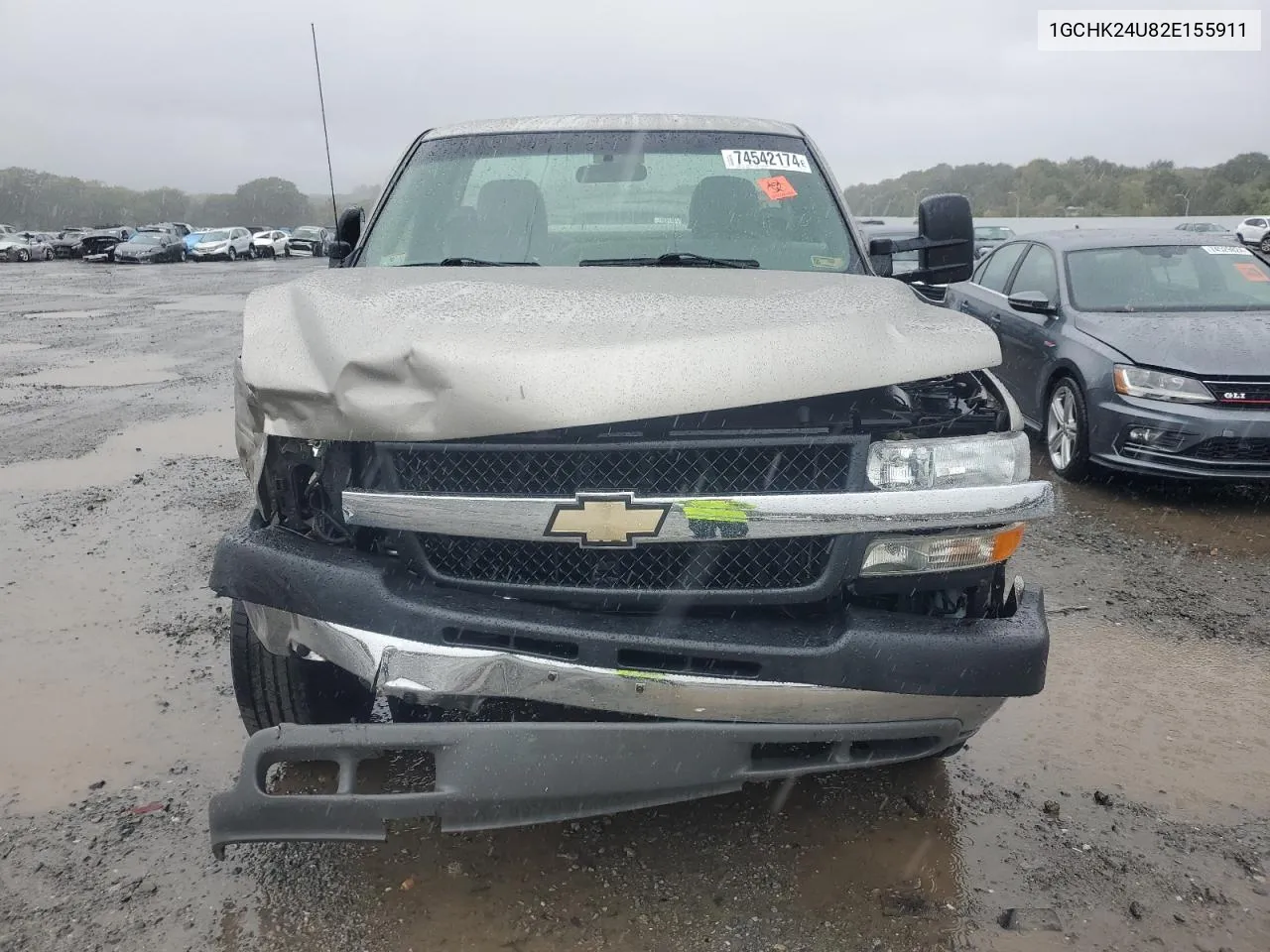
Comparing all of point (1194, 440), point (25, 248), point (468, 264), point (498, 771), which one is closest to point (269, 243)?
point (25, 248)

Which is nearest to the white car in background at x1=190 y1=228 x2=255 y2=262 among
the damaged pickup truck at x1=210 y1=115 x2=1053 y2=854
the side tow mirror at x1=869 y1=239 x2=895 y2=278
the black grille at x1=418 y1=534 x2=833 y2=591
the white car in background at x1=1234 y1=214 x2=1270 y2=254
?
the white car in background at x1=1234 y1=214 x2=1270 y2=254

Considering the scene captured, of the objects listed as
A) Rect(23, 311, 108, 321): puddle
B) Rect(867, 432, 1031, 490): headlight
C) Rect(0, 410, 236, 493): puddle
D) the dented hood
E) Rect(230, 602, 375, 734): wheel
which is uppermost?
the dented hood

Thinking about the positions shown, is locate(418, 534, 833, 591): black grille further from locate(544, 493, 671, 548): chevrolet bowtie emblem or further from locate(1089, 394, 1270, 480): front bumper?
locate(1089, 394, 1270, 480): front bumper

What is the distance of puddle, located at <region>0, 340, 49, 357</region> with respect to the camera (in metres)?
12.1

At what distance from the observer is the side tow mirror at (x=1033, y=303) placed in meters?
6.88

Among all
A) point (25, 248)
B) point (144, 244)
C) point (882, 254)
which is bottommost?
point (882, 254)

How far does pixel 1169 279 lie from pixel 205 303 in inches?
683

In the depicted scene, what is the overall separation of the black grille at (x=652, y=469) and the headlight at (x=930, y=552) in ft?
0.58

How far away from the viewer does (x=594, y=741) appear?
2.19 meters

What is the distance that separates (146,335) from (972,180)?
30639 millimetres

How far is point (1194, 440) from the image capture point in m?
5.73

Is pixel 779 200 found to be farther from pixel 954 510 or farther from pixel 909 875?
pixel 909 875

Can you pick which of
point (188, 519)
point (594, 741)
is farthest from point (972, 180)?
point (594, 741)

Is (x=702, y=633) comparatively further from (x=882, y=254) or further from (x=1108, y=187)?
(x=1108, y=187)
